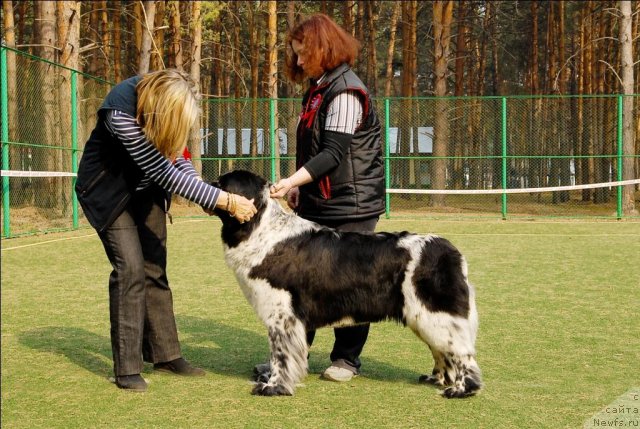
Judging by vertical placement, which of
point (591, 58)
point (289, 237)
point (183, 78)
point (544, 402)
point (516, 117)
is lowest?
point (544, 402)

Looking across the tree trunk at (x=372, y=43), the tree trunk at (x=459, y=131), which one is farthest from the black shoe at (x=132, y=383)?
the tree trunk at (x=372, y=43)

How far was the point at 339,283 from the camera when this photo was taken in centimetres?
439

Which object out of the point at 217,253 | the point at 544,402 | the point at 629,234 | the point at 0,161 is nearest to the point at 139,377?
the point at 544,402

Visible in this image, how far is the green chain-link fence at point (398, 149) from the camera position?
1562 centimetres

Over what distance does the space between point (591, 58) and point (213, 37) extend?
15030 millimetres

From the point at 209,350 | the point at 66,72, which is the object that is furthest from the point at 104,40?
the point at 209,350

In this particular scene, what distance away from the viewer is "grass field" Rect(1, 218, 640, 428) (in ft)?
13.3

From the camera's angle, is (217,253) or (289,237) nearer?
(289,237)

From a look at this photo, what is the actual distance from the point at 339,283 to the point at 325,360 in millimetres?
1193

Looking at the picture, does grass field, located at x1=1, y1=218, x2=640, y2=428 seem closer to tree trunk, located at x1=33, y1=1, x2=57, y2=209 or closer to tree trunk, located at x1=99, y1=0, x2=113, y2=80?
tree trunk, located at x1=33, y1=1, x2=57, y2=209

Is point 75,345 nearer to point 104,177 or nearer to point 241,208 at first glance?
point 104,177

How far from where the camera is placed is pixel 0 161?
12914 millimetres

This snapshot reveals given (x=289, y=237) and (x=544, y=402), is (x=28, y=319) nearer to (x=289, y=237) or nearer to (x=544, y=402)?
(x=289, y=237)

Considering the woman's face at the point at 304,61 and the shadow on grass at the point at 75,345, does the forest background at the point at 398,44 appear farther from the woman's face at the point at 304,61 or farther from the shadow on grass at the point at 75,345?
the woman's face at the point at 304,61
